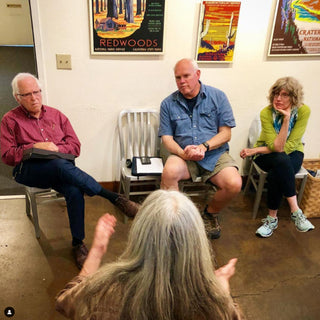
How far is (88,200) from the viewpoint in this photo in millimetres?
2748

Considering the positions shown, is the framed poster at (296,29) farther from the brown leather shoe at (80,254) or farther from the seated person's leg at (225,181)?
the brown leather shoe at (80,254)

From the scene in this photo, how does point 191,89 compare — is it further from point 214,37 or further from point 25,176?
point 25,176

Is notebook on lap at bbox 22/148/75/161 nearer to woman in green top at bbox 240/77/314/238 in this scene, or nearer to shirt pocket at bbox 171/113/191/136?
shirt pocket at bbox 171/113/191/136

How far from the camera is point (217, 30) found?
2.37 metres

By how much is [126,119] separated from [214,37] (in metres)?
0.95

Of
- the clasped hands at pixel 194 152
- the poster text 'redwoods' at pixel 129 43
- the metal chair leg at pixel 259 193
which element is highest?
the poster text 'redwoods' at pixel 129 43

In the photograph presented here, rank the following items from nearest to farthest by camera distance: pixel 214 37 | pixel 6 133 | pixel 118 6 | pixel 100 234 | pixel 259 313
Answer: pixel 100 234, pixel 259 313, pixel 6 133, pixel 118 6, pixel 214 37

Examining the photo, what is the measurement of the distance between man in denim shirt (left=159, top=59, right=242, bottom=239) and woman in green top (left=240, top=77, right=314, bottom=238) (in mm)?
314

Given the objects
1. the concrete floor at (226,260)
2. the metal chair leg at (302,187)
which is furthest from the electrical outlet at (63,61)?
the metal chair leg at (302,187)

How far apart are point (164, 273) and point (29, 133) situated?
5.23 feet

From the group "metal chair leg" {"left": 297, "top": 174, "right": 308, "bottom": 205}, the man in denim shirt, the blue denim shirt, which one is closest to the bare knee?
the man in denim shirt

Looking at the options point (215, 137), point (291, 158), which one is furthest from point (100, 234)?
point (291, 158)

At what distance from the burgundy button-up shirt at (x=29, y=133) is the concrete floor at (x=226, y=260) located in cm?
59

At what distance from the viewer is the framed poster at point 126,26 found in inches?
86.7
